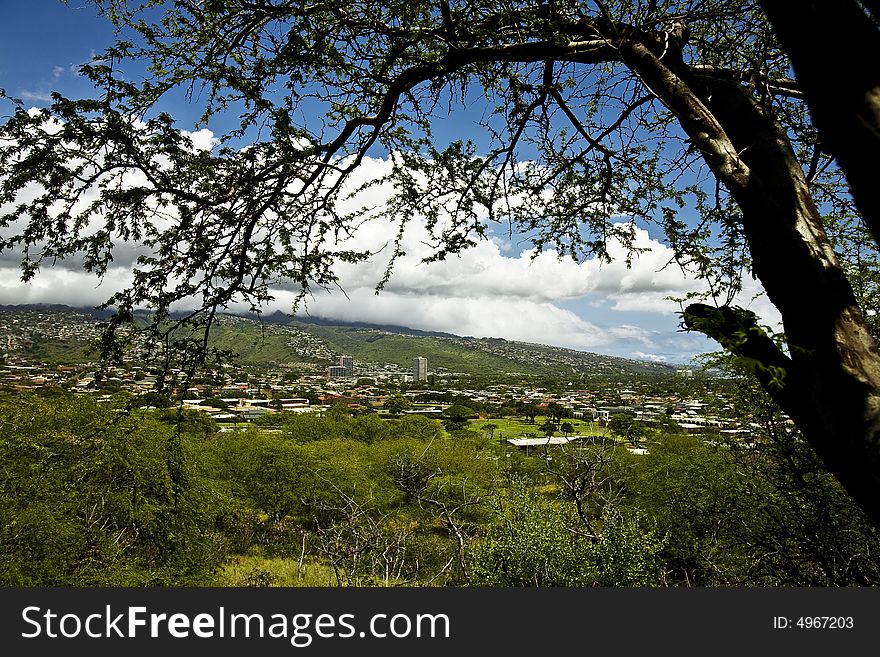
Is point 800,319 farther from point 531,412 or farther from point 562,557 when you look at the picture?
point 531,412

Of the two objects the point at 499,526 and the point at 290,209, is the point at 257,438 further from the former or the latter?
the point at 290,209

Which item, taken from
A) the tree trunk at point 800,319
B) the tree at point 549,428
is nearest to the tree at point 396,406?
the tree at point 549,428

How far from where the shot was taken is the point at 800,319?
6.41 ft

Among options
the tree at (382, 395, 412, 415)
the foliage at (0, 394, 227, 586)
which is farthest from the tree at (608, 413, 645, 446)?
the tree at (382, 395, 412, 415)

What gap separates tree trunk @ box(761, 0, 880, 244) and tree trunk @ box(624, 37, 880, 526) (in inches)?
13.0

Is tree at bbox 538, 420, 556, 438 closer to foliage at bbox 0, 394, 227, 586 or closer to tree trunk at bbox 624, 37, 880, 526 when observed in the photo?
tree trunk at bbox 624, 37, 880, 526

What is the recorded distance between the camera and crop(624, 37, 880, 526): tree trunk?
1.72 metres

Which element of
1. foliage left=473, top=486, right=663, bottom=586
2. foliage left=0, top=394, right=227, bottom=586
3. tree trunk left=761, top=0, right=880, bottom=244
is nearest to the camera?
tree trunk left=761, top=0, right=880, bottom=244

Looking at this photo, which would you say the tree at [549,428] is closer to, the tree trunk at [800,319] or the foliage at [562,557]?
the foliage at [562,557]

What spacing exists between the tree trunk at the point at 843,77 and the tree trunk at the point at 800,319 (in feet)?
1.09

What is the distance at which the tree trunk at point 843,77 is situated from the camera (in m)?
1.66

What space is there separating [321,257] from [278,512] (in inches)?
1315

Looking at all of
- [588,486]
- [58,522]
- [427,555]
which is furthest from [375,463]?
[588,486]

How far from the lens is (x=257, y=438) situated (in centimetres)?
3669
